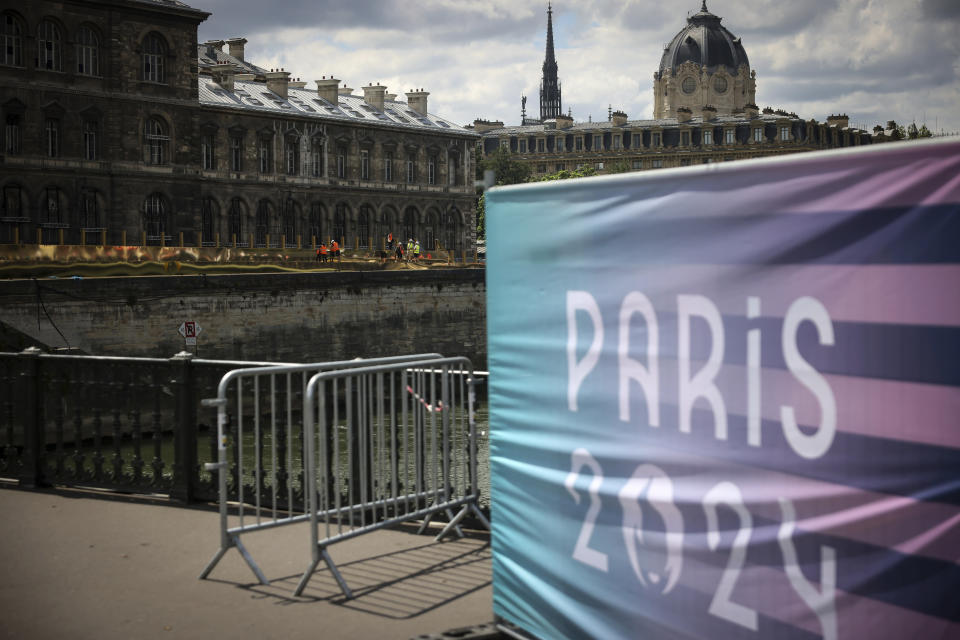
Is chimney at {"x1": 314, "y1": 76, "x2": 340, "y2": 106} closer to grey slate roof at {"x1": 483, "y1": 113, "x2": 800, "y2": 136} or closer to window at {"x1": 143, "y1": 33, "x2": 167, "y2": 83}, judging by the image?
window at {"x1": 143, "y1": 33, "x2": 167, "y2": 83}

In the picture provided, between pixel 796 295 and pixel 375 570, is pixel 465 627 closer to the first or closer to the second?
pixel 375 570

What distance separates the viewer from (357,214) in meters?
65.4

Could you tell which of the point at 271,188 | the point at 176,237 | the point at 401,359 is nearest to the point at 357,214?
the point at 271,188

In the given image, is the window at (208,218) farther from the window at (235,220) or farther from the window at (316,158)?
the window at (316,158)

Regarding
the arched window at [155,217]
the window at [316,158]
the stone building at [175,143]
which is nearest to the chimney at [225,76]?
the stone building at [175,143]

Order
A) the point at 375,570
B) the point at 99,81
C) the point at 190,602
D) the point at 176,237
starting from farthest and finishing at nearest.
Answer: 1. the point at 176,237
2. the point at 99,81
3. the point at 375,570
4. the point at 190,602

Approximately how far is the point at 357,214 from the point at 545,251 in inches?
2427

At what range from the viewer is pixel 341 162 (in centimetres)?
6391

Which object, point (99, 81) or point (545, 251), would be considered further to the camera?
point (99, 81)

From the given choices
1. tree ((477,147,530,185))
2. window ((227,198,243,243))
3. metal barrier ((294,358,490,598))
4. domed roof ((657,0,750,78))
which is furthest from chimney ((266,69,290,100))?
domed roof ((657,0,750,78))

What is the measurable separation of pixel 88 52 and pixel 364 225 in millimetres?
22195

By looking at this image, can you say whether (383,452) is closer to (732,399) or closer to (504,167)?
(732,399)

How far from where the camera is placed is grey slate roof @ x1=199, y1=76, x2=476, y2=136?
191 ft

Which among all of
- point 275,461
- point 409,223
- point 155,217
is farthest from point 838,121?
point 275,461
